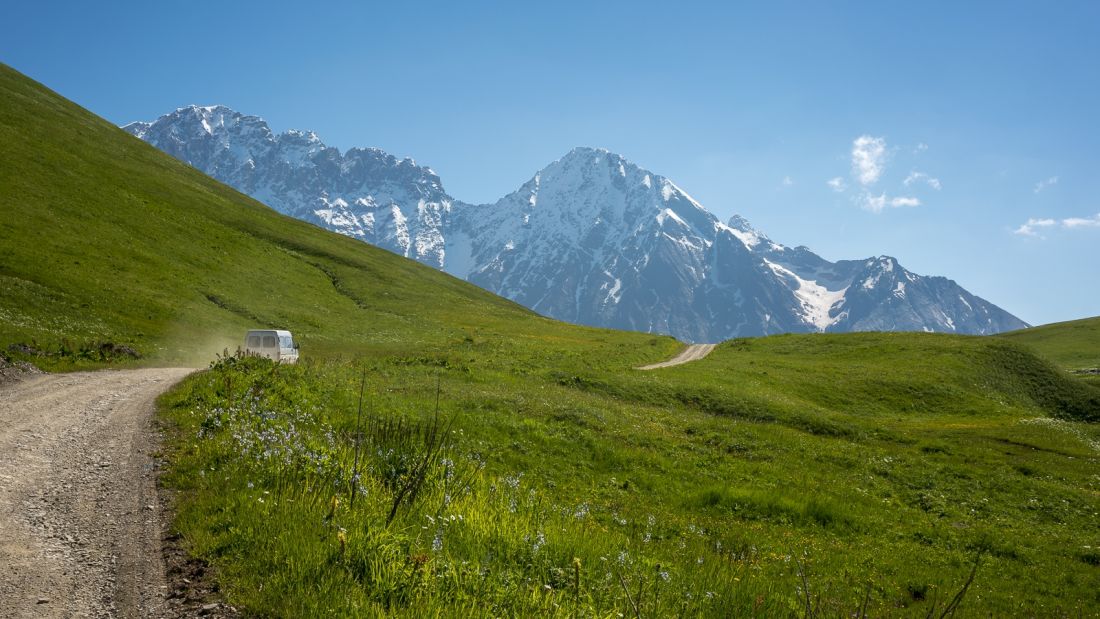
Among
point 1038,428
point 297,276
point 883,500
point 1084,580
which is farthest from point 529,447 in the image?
point 297,276

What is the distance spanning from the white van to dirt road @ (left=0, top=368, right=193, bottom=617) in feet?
68.8

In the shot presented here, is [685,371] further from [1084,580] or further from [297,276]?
[297,276]

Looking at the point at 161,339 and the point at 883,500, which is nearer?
the point at 883,500

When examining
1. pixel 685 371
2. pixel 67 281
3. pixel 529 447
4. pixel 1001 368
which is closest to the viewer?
pixel 529 447

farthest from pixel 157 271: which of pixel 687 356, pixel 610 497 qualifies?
pixel 687 356

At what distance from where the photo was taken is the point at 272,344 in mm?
38344

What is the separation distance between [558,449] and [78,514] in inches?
621

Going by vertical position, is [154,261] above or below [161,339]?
above

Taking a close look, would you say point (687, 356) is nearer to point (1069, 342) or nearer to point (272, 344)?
point (272, 344)

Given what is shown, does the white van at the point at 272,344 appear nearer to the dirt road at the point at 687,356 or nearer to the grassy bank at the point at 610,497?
the grassy bank at the point at 610,497

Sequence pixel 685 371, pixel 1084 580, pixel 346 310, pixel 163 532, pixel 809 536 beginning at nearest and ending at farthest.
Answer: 1. pixel 163 532
2. pixel 1084 580
3. pixel 809 536
4. pixel 685 371
5. pixel 346 310

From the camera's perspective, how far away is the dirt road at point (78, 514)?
21.3ft

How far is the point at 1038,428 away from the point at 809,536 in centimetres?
3613

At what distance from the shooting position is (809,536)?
17141mm
